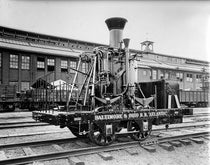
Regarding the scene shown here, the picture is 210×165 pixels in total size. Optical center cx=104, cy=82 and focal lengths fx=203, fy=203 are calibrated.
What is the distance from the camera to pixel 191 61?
54.9 meters

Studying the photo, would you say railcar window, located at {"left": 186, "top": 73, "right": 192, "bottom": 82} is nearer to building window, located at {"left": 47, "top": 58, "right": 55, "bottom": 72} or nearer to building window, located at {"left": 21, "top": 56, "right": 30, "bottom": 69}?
building window, located at {"left": 47, "top": 58, "right": 55, "bottom": 72}

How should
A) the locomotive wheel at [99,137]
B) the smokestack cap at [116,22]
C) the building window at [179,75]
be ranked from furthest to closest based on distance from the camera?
the building window at [179,75]
the smokestack cap at [116,22]
the locomotive wheel at [99,137]

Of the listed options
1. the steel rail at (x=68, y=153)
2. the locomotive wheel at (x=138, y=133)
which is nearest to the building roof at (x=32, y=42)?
the locomotive wheel at (x=138, y=133)

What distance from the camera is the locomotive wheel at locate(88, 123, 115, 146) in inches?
232

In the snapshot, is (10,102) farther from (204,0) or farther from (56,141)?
(204,0)

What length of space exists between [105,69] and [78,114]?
186 cm

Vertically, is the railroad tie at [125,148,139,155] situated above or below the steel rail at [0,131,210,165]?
below

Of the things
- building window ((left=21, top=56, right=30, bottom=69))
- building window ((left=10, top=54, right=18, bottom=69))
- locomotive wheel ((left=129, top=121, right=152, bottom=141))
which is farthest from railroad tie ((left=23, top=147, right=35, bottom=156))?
building window ((left=21, top=56, right=30, bottom=69))

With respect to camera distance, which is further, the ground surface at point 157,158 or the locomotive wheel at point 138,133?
the locomotive wheel at point 138,133

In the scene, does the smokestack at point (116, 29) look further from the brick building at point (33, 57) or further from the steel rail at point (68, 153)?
the brick building at point (33, 57)

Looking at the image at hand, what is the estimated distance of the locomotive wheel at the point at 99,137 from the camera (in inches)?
232

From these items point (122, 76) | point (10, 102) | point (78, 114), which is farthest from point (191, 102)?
point (78, 114)

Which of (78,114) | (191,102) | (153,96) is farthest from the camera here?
(191,102)

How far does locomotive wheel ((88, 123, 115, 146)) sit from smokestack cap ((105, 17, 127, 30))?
11.7 ft
